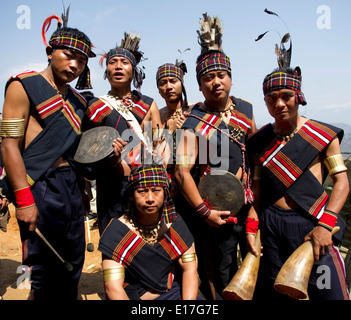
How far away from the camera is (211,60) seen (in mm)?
3338

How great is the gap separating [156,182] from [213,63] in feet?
4.66

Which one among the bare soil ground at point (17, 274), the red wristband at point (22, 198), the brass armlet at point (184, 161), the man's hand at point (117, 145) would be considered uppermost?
the man's hand at point (117, 145)

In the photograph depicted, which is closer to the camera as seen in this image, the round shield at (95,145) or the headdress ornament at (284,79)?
the headdress ornament at (284,79)

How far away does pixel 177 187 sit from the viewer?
11.6 feet

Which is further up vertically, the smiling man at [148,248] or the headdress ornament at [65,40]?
the headdress ornament at [65,40]

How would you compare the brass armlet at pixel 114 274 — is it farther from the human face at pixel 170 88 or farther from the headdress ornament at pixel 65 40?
the human face at pixel 170 88

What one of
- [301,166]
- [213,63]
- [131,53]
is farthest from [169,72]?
[301,166]

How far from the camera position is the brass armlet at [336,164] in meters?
2.83

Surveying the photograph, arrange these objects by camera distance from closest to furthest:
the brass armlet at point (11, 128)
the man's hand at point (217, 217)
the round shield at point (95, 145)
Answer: the brass armlet at point (11, 128)
the round shield at point (95, 145)
the man's hand at point (217, 217)

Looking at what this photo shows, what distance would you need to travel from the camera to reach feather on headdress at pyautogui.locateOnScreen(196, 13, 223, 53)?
3514 millimetres

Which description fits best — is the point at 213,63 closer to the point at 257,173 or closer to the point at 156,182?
the point at 257,173

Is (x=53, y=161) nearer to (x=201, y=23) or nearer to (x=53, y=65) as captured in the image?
(x=53, y=65)

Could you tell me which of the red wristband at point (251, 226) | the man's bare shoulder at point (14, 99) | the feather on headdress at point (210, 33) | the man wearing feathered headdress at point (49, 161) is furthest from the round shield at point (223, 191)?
the man's bare shoulder at point (14, 99)
